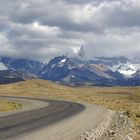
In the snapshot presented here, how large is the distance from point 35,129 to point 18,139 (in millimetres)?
7374

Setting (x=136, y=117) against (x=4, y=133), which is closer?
(x=4, y=133)

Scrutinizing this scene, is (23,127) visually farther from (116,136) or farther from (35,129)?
(116,136)

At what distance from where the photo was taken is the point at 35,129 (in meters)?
35.7

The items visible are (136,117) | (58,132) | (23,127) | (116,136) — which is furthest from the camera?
(136,117)

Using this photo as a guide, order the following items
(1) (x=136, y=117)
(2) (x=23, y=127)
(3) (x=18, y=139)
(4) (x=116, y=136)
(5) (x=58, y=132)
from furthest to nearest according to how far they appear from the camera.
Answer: (1) (x=136, y=117)
(2) (x=23, y=127)
(5) (x=58, y=132)
(4) (x=116, y=136)
(3) (x=18, y=139)

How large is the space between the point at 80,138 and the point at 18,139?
4519 mm

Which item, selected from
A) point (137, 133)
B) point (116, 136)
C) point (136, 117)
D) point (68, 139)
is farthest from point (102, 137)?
point (136, 117)

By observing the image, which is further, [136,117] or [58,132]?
[136,117]

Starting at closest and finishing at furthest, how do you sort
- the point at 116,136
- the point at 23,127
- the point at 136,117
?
1. the point at 116,136
2. the point at 23,127
3. the point at 136,117

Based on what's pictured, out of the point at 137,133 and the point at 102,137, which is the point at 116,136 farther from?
the point at 137,133

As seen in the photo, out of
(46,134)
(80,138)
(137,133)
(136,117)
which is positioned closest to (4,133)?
(46,134)

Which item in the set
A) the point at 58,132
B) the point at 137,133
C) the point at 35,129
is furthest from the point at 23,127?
the point at 137,133

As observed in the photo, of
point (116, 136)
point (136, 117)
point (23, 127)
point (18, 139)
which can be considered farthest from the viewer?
point (136, 117)

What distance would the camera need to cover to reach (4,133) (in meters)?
31.6
